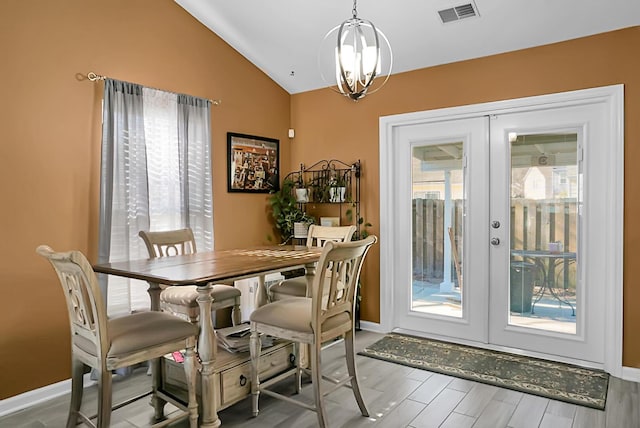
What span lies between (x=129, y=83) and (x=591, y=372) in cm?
398

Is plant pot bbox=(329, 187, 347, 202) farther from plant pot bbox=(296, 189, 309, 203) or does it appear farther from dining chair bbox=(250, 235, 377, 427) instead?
dining chair bbox=(250, 235, 377, 427)

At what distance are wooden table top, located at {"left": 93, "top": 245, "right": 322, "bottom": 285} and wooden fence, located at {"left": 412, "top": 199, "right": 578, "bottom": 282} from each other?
1.40 metres

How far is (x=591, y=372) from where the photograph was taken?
10.5 ft

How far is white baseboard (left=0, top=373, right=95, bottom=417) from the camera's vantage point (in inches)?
106

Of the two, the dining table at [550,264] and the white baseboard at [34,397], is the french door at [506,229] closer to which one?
the dining table at [550,264]

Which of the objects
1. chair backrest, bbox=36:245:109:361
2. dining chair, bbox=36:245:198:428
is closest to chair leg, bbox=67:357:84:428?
dining chair, bbox=36:245:198:428

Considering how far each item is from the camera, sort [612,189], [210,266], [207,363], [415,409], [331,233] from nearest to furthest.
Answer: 1. [207,363]
2. [210,266]
3. [415,409]
4. [612,189]
5. [331,233]

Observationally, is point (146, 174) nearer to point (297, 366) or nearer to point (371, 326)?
point (297, 366)

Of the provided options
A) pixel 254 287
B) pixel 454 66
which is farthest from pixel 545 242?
pixel 254 287

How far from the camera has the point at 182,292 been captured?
9.93 ft

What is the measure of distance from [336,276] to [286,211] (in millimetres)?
2320

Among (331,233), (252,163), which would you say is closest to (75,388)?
(331,233)

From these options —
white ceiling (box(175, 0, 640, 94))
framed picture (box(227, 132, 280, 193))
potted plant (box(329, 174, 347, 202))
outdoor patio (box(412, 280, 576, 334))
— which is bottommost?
outdoor patio (box(412, 280, 576, 334))

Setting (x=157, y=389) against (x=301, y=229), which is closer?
(x=157, y=389)
